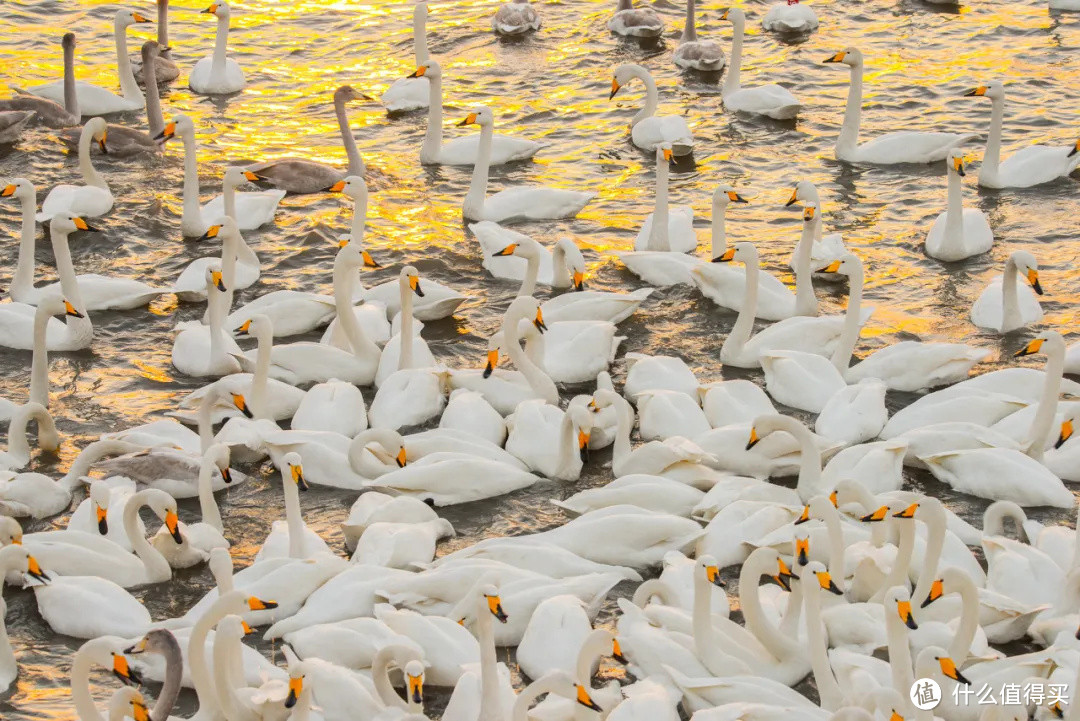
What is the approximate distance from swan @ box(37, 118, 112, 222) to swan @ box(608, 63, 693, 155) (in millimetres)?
5943

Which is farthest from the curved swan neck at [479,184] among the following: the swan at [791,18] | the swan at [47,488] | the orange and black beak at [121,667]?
the orange and black beak at [121,667]

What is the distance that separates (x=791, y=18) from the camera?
20.0 metres

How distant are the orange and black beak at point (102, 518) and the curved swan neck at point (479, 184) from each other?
21.0ft

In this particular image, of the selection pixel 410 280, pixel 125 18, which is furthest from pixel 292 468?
pixel 125 18

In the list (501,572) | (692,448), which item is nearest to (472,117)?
(692,448)

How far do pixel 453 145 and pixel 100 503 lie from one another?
7967 mm

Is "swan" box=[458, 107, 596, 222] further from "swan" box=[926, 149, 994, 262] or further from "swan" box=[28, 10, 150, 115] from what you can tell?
"swan" box=[28, 10, 150, 115]

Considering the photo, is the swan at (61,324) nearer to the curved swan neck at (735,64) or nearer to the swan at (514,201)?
the swan at (514,201)

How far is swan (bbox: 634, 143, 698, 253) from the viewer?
546 inches

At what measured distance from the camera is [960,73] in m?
18.7

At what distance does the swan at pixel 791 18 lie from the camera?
2002 cm

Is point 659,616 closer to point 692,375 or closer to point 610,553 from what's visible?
point 610,553

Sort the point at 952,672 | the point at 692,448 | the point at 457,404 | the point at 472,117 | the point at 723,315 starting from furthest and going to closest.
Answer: the point at 472,117 → the point at 723,315 → the point at 457,404 → the point at 692,448 → the point at 952,672

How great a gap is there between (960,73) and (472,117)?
6.93 metres
